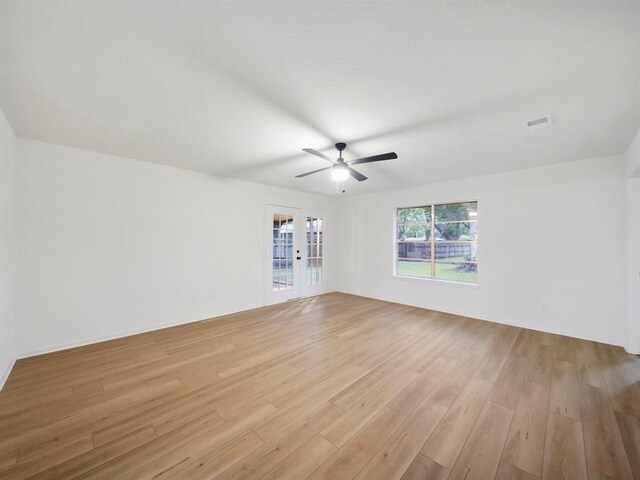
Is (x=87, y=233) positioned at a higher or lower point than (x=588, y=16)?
lower

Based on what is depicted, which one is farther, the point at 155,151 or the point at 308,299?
the point at 308,299

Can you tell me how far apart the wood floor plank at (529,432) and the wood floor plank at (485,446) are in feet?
0.16

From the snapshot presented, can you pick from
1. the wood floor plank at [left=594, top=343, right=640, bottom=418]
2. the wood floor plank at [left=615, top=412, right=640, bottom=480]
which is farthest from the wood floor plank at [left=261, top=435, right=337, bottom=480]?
the wood floor plank at [left=594, top=343, right=640, bottom=418]

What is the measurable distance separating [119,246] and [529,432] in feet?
16.4

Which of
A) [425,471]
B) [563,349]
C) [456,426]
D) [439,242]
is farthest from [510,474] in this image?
[439,242]

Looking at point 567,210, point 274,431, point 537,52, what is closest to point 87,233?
point 274,431

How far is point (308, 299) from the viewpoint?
19.8ft

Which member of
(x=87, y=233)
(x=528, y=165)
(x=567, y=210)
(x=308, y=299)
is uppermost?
(x=528, y=165)

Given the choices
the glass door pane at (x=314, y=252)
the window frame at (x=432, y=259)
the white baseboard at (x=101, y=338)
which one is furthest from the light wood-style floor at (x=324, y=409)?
the glass door pane at (x=314, y=252)

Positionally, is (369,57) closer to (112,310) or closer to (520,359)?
(520,359)

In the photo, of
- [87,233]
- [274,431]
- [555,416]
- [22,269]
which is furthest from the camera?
[87,233]

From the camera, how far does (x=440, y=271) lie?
518cm

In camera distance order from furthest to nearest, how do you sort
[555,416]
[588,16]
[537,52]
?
1. [555,416]
2. [537,52]
3. [588,16]

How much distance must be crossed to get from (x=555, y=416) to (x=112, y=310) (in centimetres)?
513
